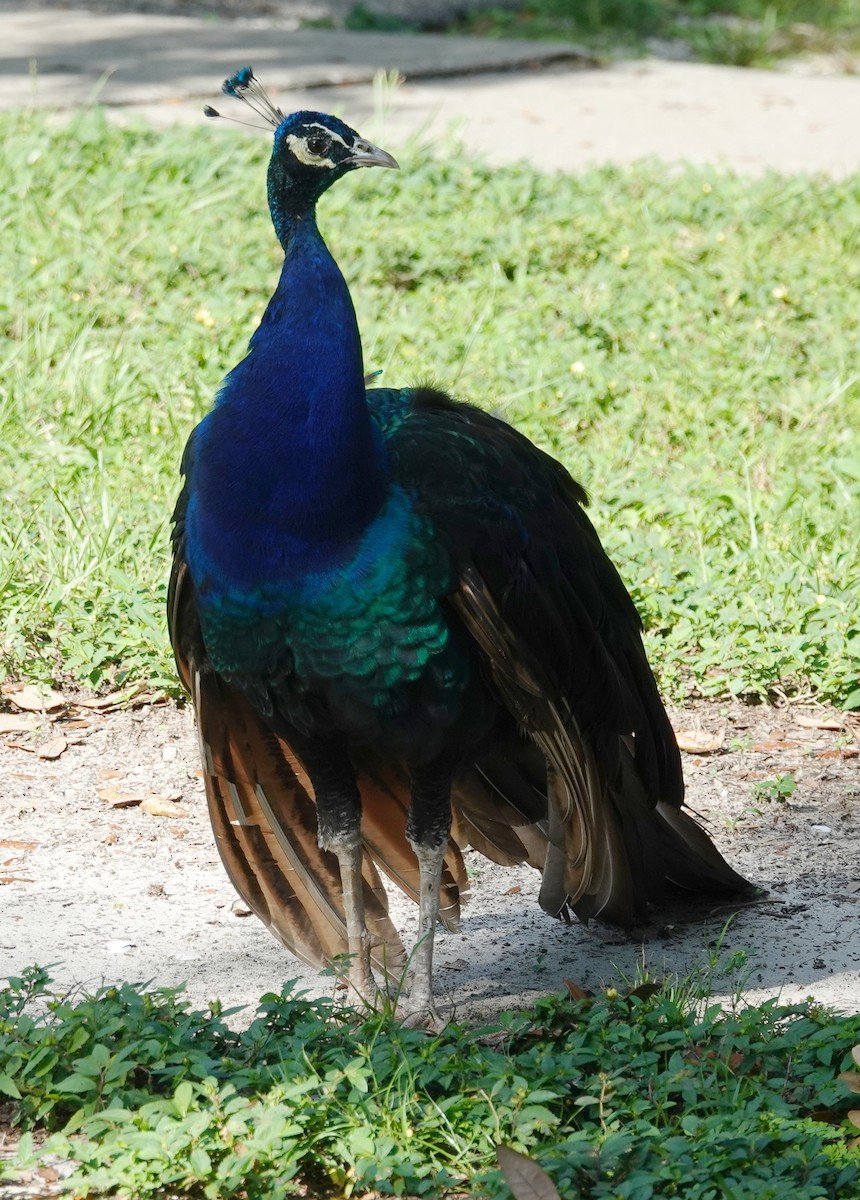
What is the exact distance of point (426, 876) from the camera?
3.52m

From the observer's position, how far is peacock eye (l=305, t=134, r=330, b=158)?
320 centimetres

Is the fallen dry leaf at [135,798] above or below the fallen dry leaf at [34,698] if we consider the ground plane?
below

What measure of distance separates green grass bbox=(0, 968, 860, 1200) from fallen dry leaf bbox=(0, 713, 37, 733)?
5.27 ft

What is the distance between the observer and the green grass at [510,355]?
489 cm

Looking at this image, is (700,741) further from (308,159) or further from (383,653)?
(308,159)

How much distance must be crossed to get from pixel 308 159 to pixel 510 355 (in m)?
3.29

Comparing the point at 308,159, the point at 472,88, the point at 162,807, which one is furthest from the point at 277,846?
the point at 472,88

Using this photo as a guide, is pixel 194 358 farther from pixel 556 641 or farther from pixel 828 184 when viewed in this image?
pixel 828 184

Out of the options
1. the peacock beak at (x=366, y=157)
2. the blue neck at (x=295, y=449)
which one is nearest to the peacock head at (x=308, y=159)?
the peacock beak at (x=366, y=157)

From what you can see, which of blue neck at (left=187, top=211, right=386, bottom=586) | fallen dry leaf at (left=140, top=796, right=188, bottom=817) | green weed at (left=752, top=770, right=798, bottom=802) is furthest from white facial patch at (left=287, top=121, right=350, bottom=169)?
green weed at (left=752, top=770, right=798, bottom=802)

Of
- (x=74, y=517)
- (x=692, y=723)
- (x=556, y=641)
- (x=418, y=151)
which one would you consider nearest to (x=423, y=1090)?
(x=556, y=641)

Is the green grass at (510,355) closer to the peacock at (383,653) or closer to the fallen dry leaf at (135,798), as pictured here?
the fallen dry leaf at (135,798)

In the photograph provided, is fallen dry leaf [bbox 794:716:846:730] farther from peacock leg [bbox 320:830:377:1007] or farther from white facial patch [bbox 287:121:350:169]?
white facial patch [bbox 287:121:350:169]

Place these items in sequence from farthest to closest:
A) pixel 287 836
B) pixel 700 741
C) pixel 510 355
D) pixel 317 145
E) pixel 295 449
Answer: pixel 510 355, pixel 700 741, pixel 287 836, pixel 317 145, pixel 295 449
